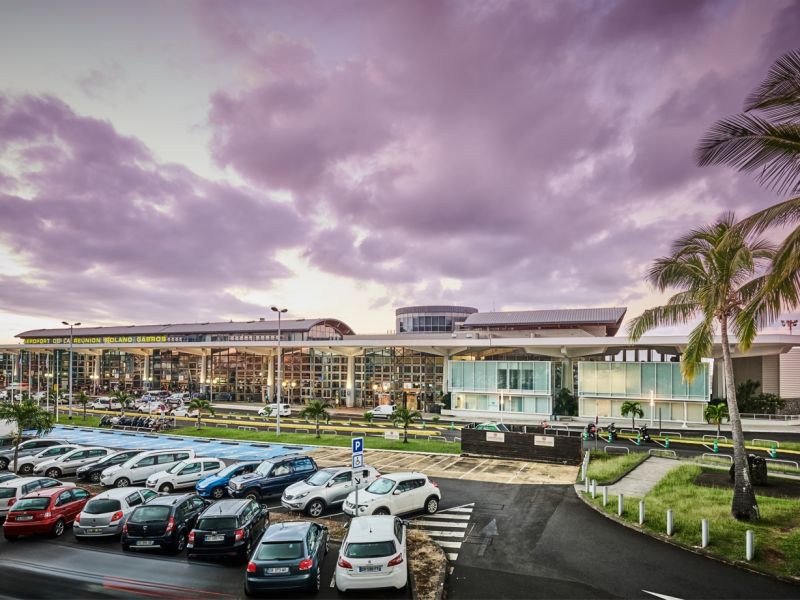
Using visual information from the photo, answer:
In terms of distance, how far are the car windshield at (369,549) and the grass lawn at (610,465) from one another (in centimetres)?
1441

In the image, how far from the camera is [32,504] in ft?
50.3

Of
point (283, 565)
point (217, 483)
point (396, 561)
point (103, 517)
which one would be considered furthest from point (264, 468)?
point (396, 561)

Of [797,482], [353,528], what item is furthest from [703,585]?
[797,482]

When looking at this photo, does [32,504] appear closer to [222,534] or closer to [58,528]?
[58,528]

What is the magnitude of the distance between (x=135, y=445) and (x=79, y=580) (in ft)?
85.5

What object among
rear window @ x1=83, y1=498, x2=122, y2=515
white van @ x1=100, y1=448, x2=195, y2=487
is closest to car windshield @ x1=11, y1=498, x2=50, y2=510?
rear window @ x1=83, y1=498, x2=122, y2=515

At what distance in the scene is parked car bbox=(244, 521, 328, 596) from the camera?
10680 mm

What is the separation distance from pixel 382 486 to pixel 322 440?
18.8 meters

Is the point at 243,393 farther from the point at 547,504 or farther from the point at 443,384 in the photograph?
the point at 547,504

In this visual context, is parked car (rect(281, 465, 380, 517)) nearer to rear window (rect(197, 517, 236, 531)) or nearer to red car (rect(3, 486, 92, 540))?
rear window (rect(197, 517, 236, 531))

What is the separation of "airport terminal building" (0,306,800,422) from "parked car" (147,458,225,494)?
36867 mm

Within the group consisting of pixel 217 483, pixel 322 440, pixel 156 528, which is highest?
pixel 156 528

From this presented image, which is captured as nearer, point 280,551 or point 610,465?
point 280,551

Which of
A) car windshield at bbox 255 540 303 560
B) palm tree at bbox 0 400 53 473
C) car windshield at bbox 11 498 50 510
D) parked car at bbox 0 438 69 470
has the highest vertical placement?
palm tree at bbox 0 400 53 473
